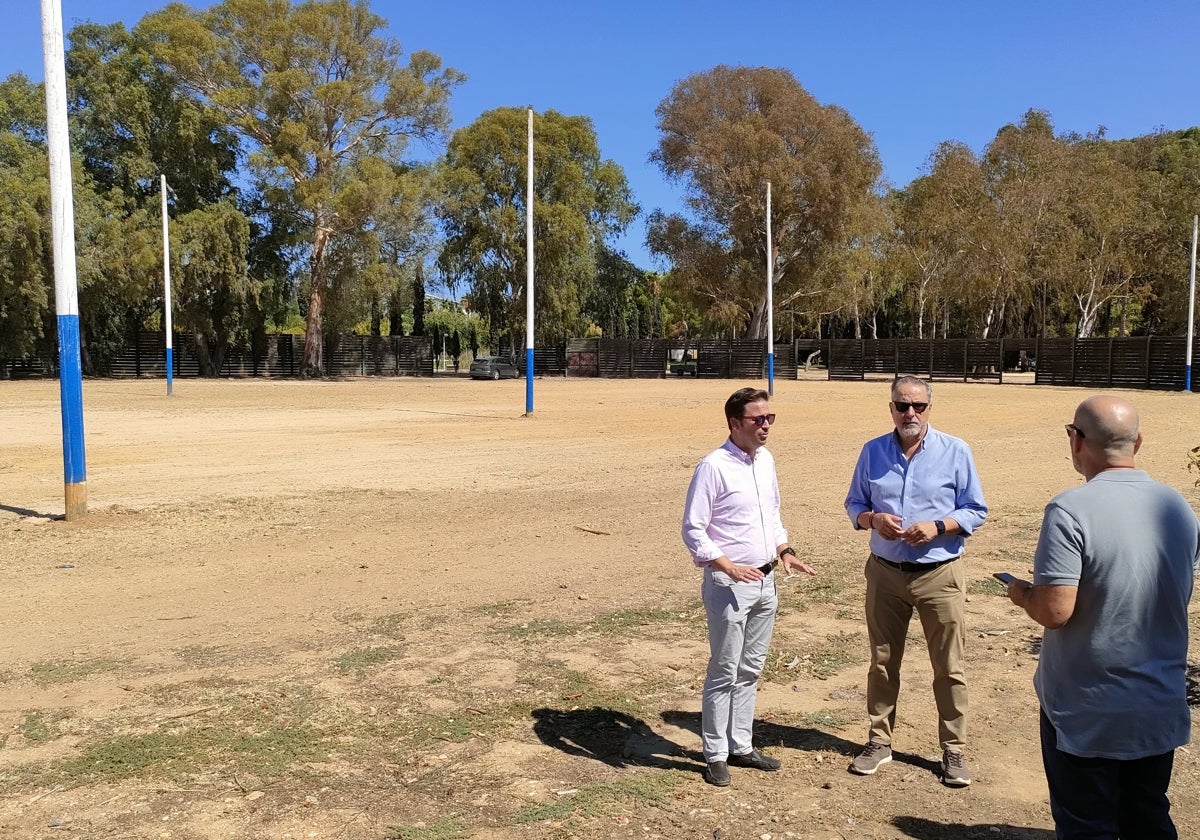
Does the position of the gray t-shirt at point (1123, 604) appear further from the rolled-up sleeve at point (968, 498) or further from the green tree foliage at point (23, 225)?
the green tree foliage at point (23, 225)

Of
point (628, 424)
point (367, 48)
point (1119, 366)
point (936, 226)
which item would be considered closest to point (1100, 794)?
point (628, 424)

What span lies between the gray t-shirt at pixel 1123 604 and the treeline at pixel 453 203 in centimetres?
4855

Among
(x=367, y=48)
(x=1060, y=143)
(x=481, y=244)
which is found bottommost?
(x=481, y=244)

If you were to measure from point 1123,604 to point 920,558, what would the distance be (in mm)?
1382

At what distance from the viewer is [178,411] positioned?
25500 mm

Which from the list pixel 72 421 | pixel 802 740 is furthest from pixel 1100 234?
pixel 802 740

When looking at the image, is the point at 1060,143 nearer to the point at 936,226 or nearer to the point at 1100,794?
the point at 936,226

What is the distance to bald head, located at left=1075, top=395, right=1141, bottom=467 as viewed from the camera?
2.63 metres

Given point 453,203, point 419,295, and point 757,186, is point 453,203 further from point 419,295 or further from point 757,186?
point 757,186

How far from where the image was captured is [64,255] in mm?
9789

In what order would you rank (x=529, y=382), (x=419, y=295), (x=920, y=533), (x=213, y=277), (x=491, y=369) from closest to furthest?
(x=920, y=533), (x=529, y=382), (x=213, y=277), (x=491, y=369), (x=419, y=295)

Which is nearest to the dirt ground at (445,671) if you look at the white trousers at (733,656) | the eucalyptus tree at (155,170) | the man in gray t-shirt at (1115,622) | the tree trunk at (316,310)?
the white trousers at (733,656)

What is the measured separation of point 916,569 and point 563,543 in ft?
16.7

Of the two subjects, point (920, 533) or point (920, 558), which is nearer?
point (920, 533)
